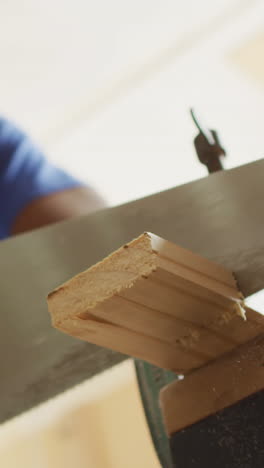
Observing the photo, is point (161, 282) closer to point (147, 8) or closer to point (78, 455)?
point (78, 455)

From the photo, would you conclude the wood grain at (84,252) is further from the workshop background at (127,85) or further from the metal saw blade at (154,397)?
the workshop background at (127,85)

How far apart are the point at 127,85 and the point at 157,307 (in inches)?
91.1

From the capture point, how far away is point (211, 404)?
0.95 ft

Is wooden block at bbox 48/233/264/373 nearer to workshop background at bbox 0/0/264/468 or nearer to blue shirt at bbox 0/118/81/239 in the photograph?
blue shirt at bbox 0/118/81/239

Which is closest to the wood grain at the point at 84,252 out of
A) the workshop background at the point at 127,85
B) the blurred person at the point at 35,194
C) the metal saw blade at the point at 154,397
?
the metal saw blade at the point at 154,397

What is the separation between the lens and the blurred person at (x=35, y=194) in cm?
71

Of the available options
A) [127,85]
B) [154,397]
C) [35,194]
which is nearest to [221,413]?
Result: [154,397]

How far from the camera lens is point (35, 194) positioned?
0.75m

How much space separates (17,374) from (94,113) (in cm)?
221

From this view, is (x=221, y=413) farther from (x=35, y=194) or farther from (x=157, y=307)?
(x=35, y=194)

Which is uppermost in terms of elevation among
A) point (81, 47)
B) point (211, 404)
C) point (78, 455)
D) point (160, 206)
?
point (81, 47)

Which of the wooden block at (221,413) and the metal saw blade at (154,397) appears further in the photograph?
the metal saw blade at (154,397)

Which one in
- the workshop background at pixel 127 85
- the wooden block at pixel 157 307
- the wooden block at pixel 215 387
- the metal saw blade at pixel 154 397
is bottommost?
the metal saw blade at pixel 154 397

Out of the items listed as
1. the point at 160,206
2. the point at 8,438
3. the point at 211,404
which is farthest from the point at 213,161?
the point at 8,438
